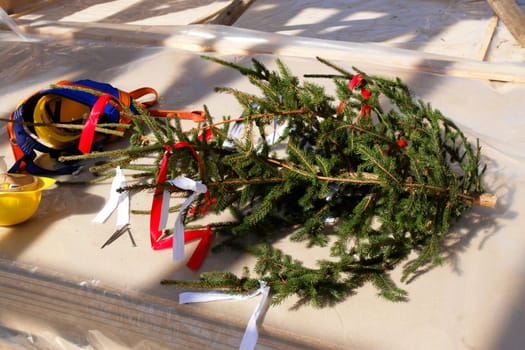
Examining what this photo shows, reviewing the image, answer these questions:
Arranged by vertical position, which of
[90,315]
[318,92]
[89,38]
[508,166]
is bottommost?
[90,315]

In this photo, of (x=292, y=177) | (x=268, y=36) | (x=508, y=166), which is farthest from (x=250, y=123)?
(x=268, y=36)

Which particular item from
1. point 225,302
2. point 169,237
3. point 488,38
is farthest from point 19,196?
point 488,38

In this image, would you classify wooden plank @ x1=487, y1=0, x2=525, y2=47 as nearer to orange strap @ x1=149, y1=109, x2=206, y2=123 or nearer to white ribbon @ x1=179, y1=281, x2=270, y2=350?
orange strap @ x1=149, y1=109, x2=206, y2=123

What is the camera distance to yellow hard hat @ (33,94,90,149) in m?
1.55

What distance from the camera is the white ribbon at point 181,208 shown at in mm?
1104

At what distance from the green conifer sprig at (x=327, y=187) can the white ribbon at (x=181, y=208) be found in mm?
37

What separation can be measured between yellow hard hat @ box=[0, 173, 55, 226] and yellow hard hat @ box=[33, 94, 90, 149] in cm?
20

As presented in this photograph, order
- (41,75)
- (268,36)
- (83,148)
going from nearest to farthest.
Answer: (83,148) < (41,75) < (268,36)

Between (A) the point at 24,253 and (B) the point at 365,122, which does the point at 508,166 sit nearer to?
(B) the point at 365,122

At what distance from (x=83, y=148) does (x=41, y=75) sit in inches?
29.4

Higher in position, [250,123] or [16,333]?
[250,123]

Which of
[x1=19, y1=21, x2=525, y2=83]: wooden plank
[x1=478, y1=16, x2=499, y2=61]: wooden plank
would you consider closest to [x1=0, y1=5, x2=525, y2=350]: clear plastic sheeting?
[x1=19, y1=21, x2=525, y2=83]: wooden plank

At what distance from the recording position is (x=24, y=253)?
4.17 ft

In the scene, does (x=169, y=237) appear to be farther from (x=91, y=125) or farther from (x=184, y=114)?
(x=184, y=114)
